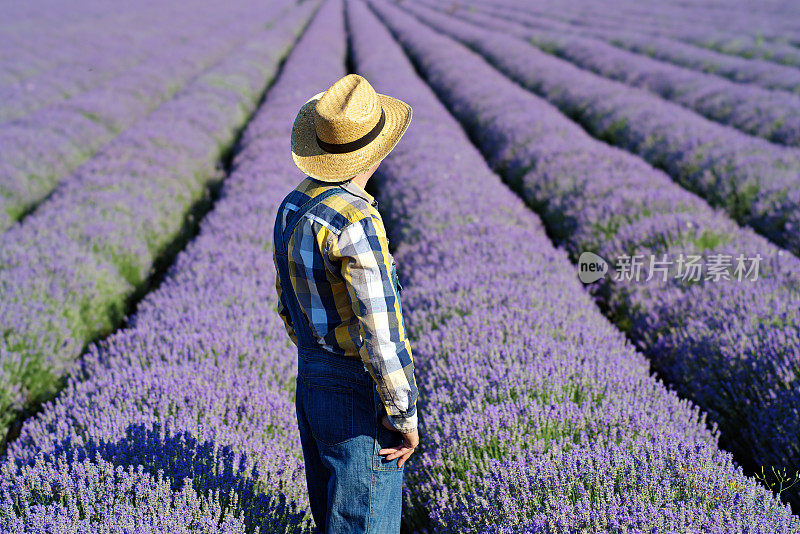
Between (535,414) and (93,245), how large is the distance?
384 centimetres

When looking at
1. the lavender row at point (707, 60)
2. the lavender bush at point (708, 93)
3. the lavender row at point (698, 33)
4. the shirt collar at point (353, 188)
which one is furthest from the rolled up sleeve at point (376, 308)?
the lavender row at point (698, 33)

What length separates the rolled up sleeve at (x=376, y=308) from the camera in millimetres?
1439

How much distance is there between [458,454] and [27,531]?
1467 mm

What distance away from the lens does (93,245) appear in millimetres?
4336

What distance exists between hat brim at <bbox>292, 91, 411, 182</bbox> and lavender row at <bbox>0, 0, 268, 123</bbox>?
1213 cm

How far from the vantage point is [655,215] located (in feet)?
14.3

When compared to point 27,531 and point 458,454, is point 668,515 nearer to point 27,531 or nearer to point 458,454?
point 458,454

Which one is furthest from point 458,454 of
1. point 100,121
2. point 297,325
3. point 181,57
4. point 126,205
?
point 181,57

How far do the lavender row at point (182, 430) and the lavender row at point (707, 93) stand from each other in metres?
7.00

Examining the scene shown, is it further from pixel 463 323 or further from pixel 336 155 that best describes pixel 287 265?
pixel 463 323

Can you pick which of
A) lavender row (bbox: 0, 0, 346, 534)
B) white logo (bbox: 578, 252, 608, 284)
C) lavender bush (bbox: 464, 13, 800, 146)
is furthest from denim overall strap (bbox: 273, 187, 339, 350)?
lavender bush (bbox: 464, 13, 800, 146)

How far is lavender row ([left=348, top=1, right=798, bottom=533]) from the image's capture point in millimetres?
1756

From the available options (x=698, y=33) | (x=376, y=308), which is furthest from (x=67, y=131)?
(x=698, y=33)

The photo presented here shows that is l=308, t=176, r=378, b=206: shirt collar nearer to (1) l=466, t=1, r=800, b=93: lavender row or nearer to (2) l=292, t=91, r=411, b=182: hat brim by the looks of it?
(2) l=292, t=91, r=411, b=182: hat brim
